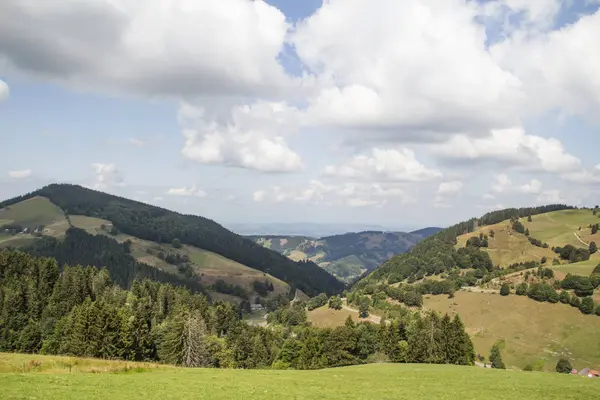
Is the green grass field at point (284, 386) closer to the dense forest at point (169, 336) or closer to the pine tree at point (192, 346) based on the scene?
the pine tree at point (192, 346)

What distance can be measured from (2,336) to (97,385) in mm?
114816

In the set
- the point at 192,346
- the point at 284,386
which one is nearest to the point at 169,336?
the point at 192,346

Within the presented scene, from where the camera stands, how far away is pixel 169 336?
104688mm

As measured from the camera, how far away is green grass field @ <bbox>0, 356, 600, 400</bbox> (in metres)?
29.0

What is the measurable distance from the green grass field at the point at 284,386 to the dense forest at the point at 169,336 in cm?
5472

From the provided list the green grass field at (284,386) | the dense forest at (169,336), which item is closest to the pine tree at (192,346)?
the dense forest at (169,336)

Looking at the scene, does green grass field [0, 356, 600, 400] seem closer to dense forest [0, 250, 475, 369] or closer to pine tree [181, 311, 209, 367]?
pine tree [181, 311, 209, 367]

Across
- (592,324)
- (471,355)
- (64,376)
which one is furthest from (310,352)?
(592,324)

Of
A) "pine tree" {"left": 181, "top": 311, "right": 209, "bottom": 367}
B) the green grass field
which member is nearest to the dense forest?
"pine tree" {"left": 181, "top": 311, "right": 209, "bottom": 367}

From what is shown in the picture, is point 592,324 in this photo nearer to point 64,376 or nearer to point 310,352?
point 310,352

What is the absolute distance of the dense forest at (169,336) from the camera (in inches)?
3767

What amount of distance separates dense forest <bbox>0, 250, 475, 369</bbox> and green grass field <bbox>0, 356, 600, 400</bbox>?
54.7m

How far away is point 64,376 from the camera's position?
1363 inches

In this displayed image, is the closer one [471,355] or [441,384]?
[441,384]
